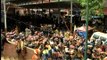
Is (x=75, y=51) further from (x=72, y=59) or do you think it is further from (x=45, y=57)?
(x=45, y=57)

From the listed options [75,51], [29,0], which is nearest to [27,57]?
[75,51]

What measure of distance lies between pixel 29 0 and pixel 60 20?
6081 mm

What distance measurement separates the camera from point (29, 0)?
163 feet

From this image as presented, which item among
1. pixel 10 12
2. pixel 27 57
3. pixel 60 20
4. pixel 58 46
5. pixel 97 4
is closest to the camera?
pixel 58 46

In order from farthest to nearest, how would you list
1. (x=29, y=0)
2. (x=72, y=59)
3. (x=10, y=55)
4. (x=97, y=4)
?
1. (x=29, y=0)
2. (x=10, y=55)
3. (x=97, y=4)
4. (x=72, y=59)

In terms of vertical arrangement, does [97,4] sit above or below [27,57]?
above

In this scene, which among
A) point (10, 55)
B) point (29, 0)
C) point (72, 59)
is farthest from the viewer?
point (29, 0)

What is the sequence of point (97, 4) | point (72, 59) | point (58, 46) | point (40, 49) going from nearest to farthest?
point (72, 59), point (58, 46), point (40, 49), point (97, 4)

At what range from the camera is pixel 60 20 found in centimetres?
4575

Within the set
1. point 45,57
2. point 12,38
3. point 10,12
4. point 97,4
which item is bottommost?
point 10,12

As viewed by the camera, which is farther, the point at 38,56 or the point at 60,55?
the point at 38,56

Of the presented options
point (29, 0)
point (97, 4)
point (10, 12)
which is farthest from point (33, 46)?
point (10, 12)

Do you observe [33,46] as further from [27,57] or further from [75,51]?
[75,51]

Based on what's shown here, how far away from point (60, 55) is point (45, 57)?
5.03 feet
